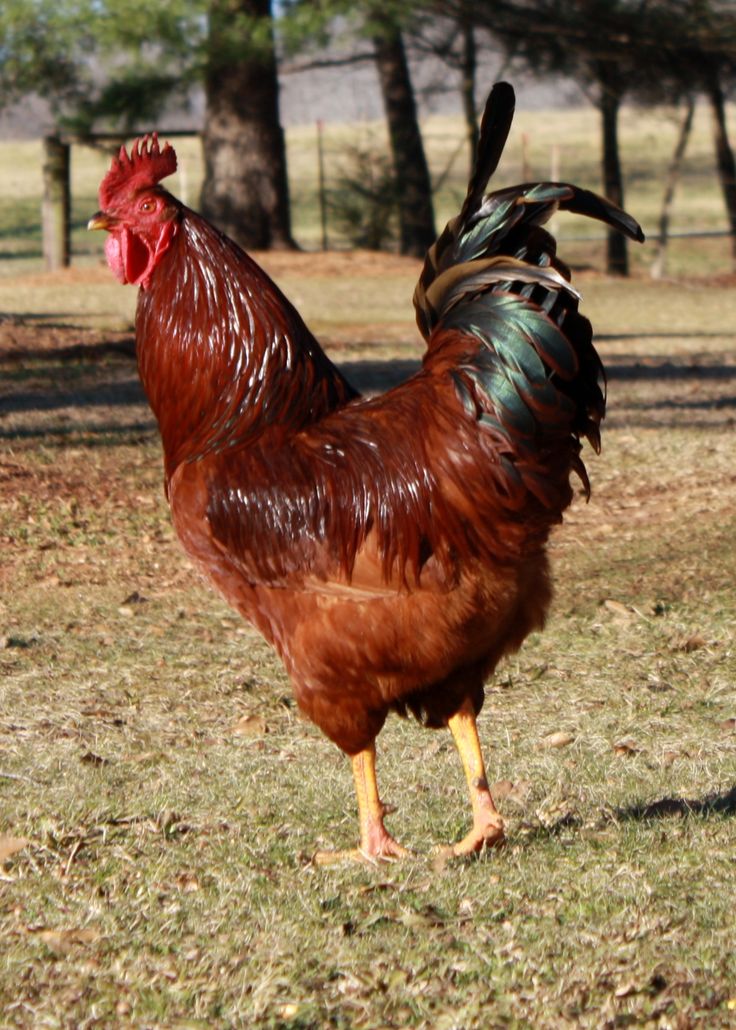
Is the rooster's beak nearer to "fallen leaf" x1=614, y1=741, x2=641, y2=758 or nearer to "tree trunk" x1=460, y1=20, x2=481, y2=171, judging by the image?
"fallen leaf" x1=614, y1=741, x2=641, y2=758

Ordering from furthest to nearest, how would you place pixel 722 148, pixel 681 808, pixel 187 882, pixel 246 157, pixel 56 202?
pixel 722 148, pixel 246 157, pixel 56 202, pixel 681 808, pixel 187 882

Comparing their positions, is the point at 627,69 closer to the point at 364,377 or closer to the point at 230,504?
the point at 364,377

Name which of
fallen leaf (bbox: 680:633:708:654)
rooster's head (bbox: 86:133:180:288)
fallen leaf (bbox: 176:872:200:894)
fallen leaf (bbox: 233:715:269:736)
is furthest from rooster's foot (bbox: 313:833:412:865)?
fallen leaf (bbox: 680:633:708:654)

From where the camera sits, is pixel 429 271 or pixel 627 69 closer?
pixel 429 271

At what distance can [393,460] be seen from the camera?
4.25 meters

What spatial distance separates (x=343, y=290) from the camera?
20.5 m

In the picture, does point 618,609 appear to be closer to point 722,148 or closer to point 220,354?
point 220,354

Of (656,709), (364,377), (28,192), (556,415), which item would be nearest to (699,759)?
(656,709)

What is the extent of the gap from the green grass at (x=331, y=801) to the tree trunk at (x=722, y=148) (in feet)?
47.8

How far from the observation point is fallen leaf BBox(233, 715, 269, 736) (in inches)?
226

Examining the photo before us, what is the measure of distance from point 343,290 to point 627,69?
6187mm

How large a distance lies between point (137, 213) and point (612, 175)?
2078cm

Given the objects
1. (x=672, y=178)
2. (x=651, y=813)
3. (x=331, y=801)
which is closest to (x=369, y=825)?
(x=331, y=801)

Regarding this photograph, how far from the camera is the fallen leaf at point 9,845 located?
4.42 meters
